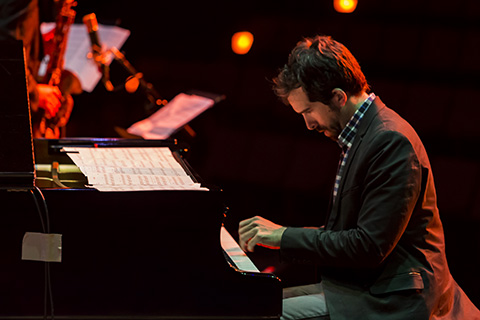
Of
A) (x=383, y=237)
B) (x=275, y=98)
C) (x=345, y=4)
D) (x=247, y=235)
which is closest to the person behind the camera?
(x=383, y=237)

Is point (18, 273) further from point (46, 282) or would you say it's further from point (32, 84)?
point (32, 84)

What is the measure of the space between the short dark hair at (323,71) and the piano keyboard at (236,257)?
17.9 inches

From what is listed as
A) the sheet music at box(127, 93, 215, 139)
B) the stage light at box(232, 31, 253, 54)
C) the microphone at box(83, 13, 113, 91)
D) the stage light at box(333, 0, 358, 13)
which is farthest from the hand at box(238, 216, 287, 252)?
the stage light at box(232, 31, 253, 54)

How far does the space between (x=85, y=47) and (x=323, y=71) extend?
188cm

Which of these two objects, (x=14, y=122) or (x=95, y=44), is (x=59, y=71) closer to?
(x=95, y=44)

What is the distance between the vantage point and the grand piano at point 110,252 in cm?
136

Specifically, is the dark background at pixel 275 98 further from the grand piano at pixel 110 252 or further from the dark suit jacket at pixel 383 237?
the grand piano at pixel 110 252

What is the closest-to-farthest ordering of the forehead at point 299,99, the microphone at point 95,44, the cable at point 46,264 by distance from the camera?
the cable at point 46,264, the forehead at point 299,99, the microphone at point 95,44

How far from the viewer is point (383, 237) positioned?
1.51 meters

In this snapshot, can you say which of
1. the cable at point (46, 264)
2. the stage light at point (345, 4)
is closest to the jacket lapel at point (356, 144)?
the cable at point (46, 264)

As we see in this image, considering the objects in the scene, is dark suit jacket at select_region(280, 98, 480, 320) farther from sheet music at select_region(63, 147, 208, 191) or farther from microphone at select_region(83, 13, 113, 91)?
microphone at select_region(83, 13, 113, 91)

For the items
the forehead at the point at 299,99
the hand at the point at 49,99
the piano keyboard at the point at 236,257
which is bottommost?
the piano keyboard at the point at 236,257

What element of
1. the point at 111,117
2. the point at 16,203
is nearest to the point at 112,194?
the point at 16,203

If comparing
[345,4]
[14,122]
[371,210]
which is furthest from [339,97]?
[345,4]
